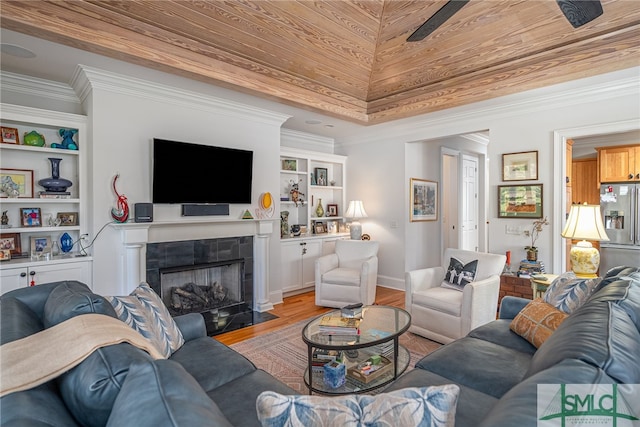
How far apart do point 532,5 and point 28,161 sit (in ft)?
15.7

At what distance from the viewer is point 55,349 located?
1032mm

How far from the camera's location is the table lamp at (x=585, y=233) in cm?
291

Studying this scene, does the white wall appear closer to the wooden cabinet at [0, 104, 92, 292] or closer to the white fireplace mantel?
the white fireplace mantel

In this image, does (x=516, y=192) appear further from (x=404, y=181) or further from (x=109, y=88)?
(x=109, y=88)

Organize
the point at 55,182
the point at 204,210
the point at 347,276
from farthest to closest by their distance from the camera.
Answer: the point at 347,276
the point at 204,210
the point at 55,182

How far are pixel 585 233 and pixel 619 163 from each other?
3.09 m

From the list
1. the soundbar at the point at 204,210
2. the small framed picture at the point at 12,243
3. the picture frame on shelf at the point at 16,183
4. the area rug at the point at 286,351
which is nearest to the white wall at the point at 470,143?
the area rug at the point at 286,351

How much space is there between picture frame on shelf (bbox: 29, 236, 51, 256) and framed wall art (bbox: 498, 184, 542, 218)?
507 centimetres

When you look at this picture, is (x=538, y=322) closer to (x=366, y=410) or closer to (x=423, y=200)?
(x=366, y=410)

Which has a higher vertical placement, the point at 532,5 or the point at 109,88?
the point at 532,5

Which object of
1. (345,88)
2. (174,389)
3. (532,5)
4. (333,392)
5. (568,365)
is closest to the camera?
(174,389)

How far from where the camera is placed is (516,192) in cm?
402

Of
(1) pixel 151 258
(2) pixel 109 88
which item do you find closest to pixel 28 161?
(2) pixel 109 88

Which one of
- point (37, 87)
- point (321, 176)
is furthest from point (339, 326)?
point (37, 87)
